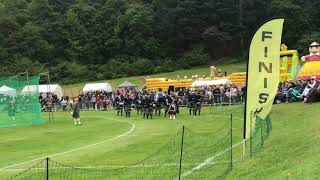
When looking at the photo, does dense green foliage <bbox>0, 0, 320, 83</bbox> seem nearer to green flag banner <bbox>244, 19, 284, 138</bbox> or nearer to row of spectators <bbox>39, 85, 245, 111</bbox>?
row of spectators <bbox>39, 85, 245, 111</bbox>

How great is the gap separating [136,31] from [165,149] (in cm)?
7891

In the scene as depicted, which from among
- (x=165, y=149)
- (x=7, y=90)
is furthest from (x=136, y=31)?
(x=165, y=149)

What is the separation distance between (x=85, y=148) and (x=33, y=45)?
254ft

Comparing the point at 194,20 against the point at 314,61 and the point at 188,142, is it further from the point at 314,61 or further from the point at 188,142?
the point at 188,142

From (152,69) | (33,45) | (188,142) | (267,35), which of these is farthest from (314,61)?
(33,45)

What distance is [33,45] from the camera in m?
93.9

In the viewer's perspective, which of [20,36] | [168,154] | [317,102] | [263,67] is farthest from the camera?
[20,36]

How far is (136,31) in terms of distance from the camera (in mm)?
95375

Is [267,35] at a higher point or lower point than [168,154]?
higher

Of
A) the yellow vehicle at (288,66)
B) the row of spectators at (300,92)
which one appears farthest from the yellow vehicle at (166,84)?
the row of spectators at (300,92)

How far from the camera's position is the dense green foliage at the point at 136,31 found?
9006cm

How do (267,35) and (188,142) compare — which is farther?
(188,142)

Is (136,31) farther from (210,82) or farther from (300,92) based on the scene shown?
(300,92)

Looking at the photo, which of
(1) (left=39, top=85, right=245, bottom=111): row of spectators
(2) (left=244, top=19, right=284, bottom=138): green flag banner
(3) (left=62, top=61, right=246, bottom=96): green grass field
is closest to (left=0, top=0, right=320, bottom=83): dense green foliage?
(3) (left=62, top=61, right=246, bottom=96): green grass field
